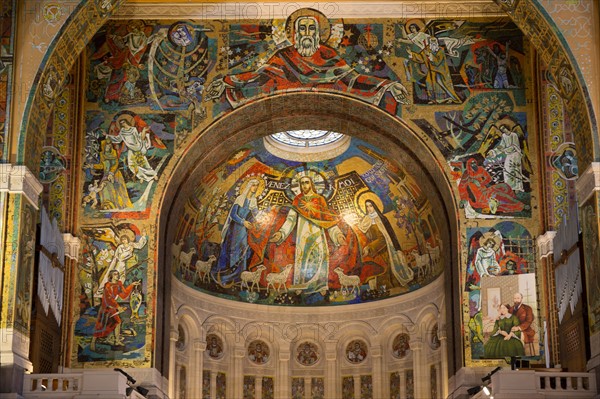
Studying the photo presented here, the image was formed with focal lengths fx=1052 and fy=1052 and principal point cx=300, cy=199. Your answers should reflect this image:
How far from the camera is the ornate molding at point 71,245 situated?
26.5m

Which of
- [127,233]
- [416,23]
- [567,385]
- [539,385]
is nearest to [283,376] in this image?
[127,233]

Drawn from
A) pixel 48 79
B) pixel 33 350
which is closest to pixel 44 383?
pixel 33 350

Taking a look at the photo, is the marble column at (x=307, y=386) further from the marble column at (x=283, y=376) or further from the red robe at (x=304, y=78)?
the red robe at (x=304, y=78)

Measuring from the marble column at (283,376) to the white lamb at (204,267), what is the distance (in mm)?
3991

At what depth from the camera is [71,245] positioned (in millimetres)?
26609

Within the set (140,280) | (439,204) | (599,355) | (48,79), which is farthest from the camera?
(439,204)

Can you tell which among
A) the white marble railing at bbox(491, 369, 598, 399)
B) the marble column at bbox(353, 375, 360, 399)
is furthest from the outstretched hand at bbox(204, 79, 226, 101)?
the marble column at bbox(353, 375, 360, 399)

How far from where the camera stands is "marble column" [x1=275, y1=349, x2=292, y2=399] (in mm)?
35781

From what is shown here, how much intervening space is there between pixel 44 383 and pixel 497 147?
42.3 ft

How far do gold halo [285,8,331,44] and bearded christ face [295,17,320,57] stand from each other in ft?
0.28

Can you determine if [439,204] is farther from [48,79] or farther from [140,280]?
[48,79]

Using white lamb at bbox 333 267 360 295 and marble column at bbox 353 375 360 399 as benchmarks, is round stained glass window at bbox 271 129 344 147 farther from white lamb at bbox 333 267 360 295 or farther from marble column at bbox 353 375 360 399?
marble column at bbox 353 375 360 399

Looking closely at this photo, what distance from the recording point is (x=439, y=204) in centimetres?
2872

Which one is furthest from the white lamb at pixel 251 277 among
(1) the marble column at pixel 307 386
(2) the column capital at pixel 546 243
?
(2) the column capital at pixel 546 243
